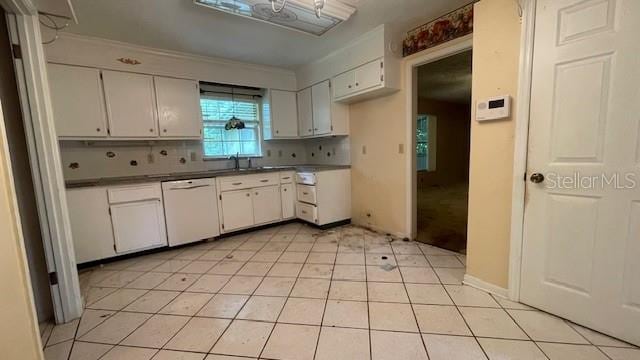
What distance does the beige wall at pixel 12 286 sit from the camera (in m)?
0.98

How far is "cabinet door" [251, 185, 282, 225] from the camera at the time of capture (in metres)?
3.58

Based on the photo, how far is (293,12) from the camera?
7.16 feet

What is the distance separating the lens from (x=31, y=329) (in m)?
1.08

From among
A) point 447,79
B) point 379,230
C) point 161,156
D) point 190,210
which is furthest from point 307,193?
point 447,79

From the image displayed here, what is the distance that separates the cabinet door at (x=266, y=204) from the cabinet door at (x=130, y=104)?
1.45m

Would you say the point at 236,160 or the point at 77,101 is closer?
the point at 77,101

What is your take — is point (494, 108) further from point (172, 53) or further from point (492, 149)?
point (172, 53)

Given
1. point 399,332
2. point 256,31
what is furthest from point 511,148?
point 256,31

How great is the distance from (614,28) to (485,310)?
1.74m

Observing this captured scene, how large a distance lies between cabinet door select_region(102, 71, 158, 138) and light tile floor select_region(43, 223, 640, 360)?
58.8 inches

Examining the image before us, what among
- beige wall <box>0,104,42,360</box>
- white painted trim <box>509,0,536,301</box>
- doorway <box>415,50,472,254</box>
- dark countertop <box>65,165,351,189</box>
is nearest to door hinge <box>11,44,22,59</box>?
beige wall <box>0,104,42,360</box>

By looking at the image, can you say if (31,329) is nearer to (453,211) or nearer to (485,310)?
(485,310)

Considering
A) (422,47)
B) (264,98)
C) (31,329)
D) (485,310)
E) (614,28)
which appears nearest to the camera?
(31,329)

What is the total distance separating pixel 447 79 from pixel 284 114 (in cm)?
320
